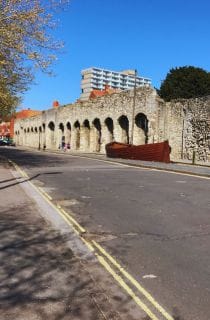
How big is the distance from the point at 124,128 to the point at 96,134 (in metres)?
7.76

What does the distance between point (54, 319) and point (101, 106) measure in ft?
162

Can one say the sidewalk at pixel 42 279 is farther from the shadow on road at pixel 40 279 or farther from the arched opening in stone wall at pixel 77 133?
the arched opening in stone wall at pixel 77 133

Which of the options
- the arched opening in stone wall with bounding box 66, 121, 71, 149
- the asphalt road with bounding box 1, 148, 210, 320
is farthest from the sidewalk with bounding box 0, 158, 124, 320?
the arched opening in stone wall with bounding box 66, 121, 71, 149

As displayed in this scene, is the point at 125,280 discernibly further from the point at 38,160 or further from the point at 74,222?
the point at 38,160

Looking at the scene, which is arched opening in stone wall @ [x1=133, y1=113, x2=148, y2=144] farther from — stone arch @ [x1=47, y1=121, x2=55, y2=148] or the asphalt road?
stone arch @ [x1=47, y1=121, x2=55, y2=148]

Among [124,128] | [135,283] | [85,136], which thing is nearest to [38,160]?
[124,128]

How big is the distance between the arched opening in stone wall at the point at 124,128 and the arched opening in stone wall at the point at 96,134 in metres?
6.15

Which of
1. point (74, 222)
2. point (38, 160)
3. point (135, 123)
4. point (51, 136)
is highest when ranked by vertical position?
point (135, 123)

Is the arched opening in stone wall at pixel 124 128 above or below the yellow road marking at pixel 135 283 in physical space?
above

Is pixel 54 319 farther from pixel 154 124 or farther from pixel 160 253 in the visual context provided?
pixel 154 124

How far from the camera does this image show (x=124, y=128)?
49.4 meters

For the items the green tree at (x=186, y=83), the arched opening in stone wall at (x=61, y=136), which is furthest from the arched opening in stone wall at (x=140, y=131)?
the arched opening in stone wall at (x=61, y=136)

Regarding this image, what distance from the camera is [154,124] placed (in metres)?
42.1

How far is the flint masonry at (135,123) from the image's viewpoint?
3680cm
